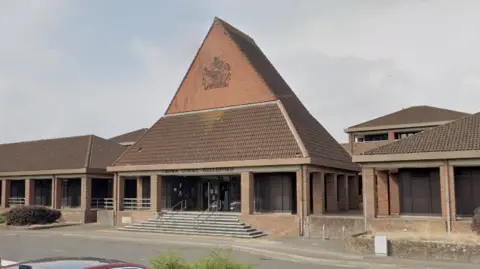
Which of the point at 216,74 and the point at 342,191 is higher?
the point at 216,74

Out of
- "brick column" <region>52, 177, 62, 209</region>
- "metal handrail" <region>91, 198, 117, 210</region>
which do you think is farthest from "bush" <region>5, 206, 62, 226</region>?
"metal handrail" <region>91, 198, 117, 210</region>

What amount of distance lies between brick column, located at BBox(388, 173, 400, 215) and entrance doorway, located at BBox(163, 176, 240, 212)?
31.4ft

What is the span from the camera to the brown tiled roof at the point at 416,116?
49281 mm

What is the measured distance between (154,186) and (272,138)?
8.80 metres

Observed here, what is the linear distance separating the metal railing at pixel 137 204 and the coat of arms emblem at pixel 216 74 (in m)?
8.96

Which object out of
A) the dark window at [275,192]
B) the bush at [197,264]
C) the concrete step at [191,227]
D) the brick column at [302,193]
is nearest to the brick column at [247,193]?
the concrete step at [191,227]

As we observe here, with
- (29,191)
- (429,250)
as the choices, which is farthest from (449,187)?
(29,191)

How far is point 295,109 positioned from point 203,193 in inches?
338

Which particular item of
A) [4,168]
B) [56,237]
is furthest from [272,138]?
[4,168]

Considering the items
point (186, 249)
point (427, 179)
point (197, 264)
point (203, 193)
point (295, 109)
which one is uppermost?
point (295, 109)

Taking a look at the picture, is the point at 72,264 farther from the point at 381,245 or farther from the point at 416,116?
the point at 416,116

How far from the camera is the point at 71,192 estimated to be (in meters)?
40.9

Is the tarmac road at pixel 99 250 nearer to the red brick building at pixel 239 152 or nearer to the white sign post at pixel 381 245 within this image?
the white sign post at pixel 381 245

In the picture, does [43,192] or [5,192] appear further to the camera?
[5,192]
